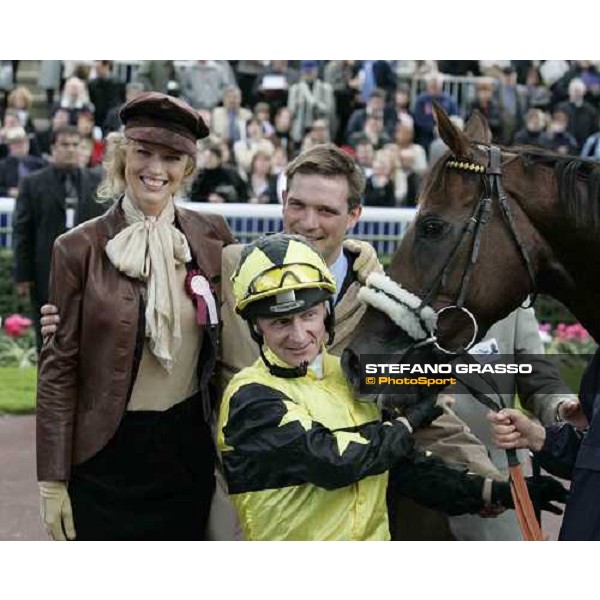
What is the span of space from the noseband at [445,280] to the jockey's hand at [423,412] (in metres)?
0.16

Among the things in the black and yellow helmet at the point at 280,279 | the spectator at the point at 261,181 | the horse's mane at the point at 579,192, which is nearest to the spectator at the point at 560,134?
the spectator at the point at 261,181

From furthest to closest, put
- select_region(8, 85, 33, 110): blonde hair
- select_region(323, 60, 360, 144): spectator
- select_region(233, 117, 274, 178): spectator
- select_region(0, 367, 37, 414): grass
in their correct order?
select_region(233, 117, 274, 178): spectator < select_region(323, 60, 360, 144): spectator < select_region(8, 85, 33, 110): blonde hair < select_region(0, 367, 37, 414): grass

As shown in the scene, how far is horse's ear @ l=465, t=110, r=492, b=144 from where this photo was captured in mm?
3086

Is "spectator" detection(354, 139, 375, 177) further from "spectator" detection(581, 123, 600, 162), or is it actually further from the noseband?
the noseband

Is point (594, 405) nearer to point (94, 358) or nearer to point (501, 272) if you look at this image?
point (501, 272)

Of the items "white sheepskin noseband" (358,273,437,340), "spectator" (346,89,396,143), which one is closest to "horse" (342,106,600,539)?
"white sheepskin noseband" (358,273,437,340)

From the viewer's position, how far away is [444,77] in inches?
332

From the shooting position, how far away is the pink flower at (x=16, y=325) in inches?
328

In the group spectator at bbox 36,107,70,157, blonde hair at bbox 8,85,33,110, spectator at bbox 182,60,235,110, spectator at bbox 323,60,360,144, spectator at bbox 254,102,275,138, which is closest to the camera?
blonde hair at bbox 8,85,33,110

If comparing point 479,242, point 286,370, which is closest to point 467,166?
point 479,242

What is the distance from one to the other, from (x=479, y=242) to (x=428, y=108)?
641cm

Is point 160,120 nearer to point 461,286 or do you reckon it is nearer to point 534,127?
point 461,286

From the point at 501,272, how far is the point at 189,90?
626cm

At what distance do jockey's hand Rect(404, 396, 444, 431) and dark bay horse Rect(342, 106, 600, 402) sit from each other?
0.06 metres
